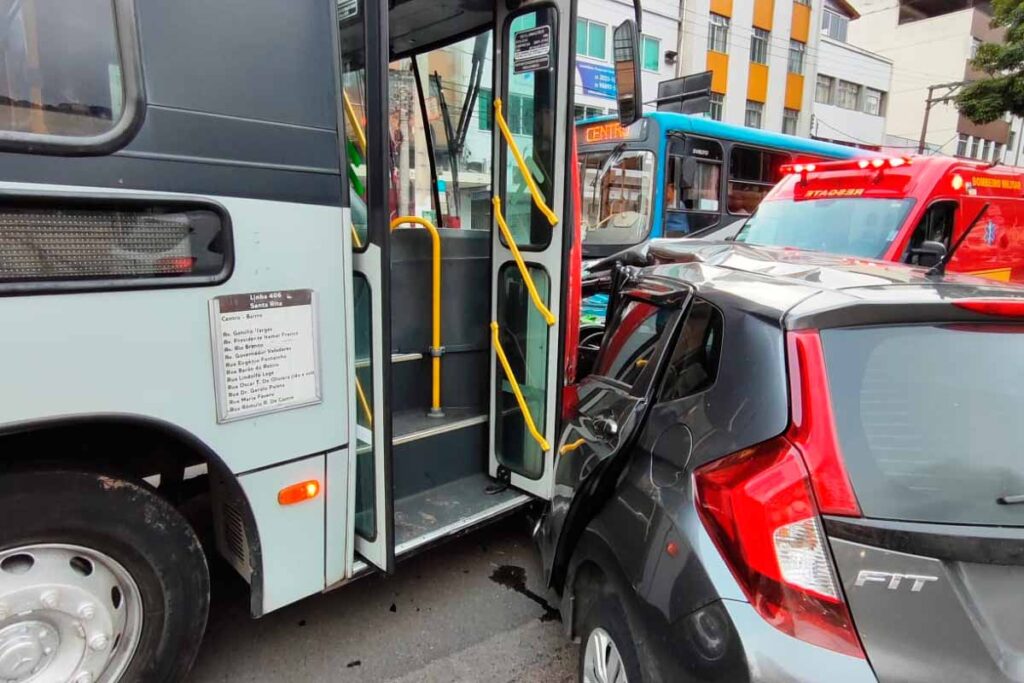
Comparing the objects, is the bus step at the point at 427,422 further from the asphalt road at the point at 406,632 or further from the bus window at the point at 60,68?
the bus window at the point at 60,68

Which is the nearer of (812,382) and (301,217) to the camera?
(812,382)

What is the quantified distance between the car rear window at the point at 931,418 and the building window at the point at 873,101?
38.6 m

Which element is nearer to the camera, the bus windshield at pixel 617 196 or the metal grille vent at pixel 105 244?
the metal grille vent at pixel 105 244

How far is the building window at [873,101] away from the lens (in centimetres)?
3366

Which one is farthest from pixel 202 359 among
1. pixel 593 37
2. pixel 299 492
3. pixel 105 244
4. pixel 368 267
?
pixel 593 37

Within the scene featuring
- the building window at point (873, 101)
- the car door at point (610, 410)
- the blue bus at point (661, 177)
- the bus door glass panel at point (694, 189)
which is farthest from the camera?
the building window at point (873, 101)

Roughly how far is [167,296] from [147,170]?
0.36m

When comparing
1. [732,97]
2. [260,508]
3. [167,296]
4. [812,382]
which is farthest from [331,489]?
[732,97]

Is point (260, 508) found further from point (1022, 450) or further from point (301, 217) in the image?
point (1022, 450)

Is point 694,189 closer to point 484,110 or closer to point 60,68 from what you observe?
point 484,110

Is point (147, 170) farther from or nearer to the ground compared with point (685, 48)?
nearer to the ground

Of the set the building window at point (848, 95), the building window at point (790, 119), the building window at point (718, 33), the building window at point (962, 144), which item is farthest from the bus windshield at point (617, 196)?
the building window at point (962, 144)

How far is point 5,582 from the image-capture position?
1757mm

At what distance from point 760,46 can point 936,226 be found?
2617 centimetres
